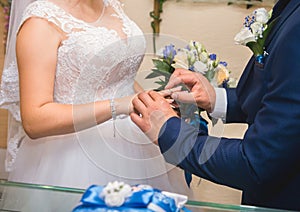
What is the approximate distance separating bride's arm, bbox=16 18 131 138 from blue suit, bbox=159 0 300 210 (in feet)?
0.97

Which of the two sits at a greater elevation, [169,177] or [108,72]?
[108,72]

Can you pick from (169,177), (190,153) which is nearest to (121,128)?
(169,177)

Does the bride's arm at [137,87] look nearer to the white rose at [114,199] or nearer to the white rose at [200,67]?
the white rose at [200,67]

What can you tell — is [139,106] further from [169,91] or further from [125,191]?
[125,191]

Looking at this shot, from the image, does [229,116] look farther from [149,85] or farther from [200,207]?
[200,207]

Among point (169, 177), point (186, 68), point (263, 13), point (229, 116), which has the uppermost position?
point (263, 13)

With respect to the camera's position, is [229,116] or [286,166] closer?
[286,166]

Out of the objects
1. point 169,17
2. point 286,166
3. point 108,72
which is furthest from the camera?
point 169,17

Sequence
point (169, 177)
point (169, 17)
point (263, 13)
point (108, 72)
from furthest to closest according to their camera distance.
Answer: point (169, 17) → point (108, 72) → point (169, 177) → point (263, 13)

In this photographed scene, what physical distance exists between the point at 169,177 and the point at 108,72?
1.05 ft

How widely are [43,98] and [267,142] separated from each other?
1.88 ft

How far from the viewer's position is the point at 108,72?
1.31m

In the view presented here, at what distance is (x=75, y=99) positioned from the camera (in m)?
1.27

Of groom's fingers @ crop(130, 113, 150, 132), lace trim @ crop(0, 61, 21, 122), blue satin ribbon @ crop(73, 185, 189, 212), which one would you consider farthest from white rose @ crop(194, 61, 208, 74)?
blue satin ribbon @ crop(73, 185, 189, 212)
